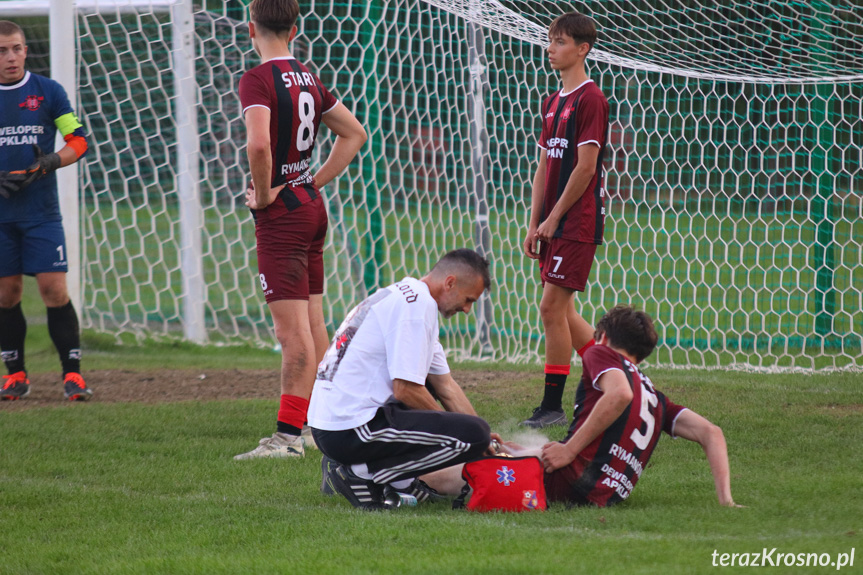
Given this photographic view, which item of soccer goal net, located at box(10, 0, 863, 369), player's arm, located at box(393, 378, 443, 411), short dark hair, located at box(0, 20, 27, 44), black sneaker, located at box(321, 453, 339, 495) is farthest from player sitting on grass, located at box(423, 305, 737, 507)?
short dark hair, located at box(0, 20, 27, 44)

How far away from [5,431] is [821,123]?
5.97 m

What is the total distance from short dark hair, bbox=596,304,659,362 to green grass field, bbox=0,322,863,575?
568mm

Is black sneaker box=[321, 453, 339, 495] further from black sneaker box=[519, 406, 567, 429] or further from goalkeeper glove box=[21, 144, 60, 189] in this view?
goalkeeper glove box=[21, 144, 60, 189]

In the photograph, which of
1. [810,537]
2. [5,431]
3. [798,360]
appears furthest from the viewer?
[798,360]

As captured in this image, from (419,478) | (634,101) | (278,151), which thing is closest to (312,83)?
(278,151)

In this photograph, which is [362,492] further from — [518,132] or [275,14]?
[518,132]

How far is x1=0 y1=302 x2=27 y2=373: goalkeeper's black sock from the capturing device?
5855 mm

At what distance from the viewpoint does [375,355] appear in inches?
139

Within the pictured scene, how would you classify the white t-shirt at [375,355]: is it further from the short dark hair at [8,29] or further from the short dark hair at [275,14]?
the short dark hair at [8,29]

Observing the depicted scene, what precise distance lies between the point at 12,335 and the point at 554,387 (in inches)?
131

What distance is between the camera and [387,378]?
11.7 ft

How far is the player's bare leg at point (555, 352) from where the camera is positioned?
16.4ft

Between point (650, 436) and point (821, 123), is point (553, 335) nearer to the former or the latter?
point (650, 436)

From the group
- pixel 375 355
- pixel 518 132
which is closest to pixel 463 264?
pixel 375 355
